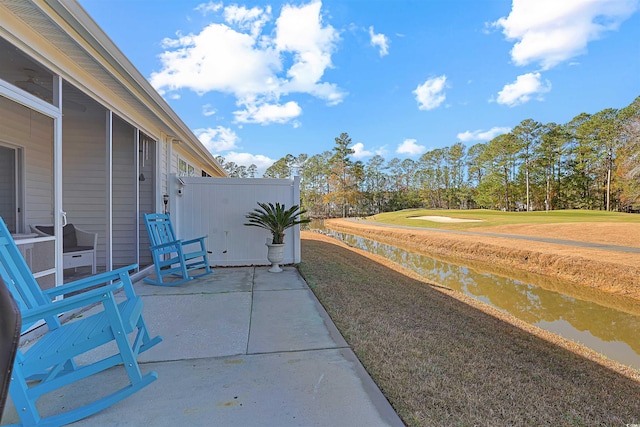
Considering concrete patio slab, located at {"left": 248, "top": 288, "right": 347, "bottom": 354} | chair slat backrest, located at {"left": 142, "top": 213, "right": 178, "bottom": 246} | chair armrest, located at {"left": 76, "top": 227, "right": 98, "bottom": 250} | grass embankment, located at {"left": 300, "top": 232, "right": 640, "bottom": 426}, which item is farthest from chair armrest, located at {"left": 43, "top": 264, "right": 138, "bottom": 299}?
chair armrest, located at {"left": 76, "top": 227, "right": 98, "bottom": 250}

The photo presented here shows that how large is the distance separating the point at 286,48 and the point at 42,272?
31.8 feet

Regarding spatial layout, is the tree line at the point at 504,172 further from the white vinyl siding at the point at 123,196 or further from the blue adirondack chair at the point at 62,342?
the blue adirondack chair at the point at 62,342

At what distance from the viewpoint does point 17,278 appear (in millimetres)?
1748

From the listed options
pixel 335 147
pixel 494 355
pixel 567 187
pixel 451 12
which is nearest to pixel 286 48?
pixel 451 12

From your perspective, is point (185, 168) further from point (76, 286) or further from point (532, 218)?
point (532, 218)

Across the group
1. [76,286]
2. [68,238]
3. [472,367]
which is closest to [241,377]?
[76,286]

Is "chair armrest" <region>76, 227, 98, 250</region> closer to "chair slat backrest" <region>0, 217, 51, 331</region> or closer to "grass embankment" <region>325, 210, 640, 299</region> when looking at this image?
"chair slat backrest" <region>0, 217, 51, 331</region>

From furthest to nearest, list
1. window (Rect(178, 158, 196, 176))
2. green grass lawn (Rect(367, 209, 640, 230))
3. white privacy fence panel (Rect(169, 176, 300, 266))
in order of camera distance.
A: green grass lawn (Rect(367, 209, 640, 230)), window (Rect(178, 158, 196, 176)), white privacy fence panel (Rect(169, 176, 300, 266))

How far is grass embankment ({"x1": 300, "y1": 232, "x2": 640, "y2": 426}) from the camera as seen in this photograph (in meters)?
1.69

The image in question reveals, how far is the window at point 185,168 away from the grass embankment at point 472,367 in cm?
448

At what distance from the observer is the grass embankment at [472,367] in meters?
1.69

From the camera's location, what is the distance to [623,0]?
22.9 feet

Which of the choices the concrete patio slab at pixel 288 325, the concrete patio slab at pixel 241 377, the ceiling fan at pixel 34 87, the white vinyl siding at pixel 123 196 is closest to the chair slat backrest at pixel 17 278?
the concrete patio slab at pixel 241 377

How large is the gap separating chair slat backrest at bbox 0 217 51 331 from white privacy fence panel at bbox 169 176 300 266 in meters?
3.38
